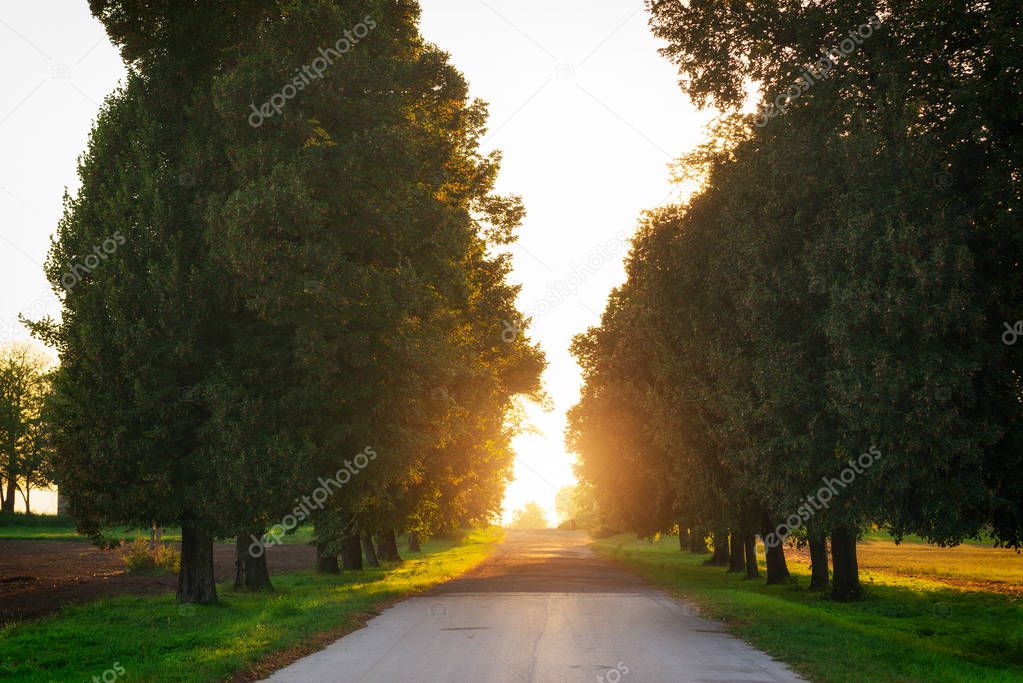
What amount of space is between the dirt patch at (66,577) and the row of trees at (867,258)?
17.6 m

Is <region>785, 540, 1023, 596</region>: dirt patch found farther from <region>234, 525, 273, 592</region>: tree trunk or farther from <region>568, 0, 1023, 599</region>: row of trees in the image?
<region>234, 525, 273, 592</region>: tree trunk

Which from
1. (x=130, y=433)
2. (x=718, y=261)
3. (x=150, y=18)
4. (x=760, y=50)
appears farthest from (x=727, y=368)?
(x=150, y=18)

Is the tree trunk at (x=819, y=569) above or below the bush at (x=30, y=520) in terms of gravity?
below

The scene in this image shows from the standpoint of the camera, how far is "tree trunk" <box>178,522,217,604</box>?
2264cm

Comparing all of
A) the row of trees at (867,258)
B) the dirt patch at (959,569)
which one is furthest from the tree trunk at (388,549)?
the row of trees at (867,258)

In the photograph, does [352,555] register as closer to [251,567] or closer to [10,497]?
[251,567]

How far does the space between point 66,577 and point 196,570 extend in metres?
13.3

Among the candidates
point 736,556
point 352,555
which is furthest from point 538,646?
point 736,556

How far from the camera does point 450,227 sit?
26.1 metres

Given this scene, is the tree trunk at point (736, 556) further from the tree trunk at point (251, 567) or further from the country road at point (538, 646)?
the tree trunk at point (251, 567)

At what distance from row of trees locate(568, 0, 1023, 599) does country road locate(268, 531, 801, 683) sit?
13.8 ft

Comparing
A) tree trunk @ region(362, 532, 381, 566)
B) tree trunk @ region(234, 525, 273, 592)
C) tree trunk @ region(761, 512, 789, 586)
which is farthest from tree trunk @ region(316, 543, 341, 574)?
tree trunk @ region(761, 512, 789, 586)

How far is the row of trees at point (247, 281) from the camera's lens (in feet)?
67.2

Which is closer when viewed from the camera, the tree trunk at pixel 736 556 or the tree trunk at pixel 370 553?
the tree trunk at pixel 370 553
